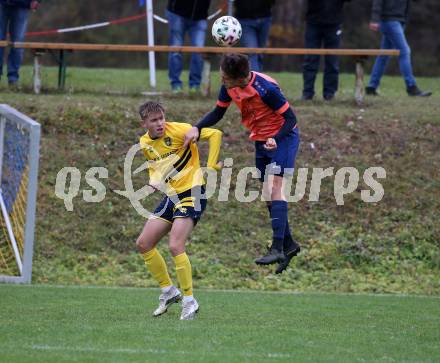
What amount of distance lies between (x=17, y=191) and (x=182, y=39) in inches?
186

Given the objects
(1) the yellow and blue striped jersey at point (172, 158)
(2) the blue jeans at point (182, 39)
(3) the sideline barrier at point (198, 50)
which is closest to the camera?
(1) the yellow and blue striped jersey at point (172, 158)

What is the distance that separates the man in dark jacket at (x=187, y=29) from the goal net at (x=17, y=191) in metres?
4.08

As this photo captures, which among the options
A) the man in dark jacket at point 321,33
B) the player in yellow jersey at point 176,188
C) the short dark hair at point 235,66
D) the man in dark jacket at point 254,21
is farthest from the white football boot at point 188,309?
the man in dark jacket at point 321,33

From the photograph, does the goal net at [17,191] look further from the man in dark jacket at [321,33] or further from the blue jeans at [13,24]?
the man in dark jacket at [321,33]

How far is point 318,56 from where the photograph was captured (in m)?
15.5

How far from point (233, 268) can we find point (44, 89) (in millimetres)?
5253

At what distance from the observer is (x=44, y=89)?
53.3 ft

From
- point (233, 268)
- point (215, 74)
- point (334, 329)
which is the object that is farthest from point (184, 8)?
point (334, 329)

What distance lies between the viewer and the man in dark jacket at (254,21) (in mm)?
15352

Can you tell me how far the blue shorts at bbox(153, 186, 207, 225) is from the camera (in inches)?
342

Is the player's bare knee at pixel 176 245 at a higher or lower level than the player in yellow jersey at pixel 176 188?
lower

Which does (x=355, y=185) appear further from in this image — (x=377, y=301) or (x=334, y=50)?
(x=377, y=301)

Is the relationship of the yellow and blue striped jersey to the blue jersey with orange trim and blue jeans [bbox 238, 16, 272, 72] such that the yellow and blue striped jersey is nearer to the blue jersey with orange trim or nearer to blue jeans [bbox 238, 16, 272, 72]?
the blue jersey with orange trim

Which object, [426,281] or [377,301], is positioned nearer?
[377,301]
